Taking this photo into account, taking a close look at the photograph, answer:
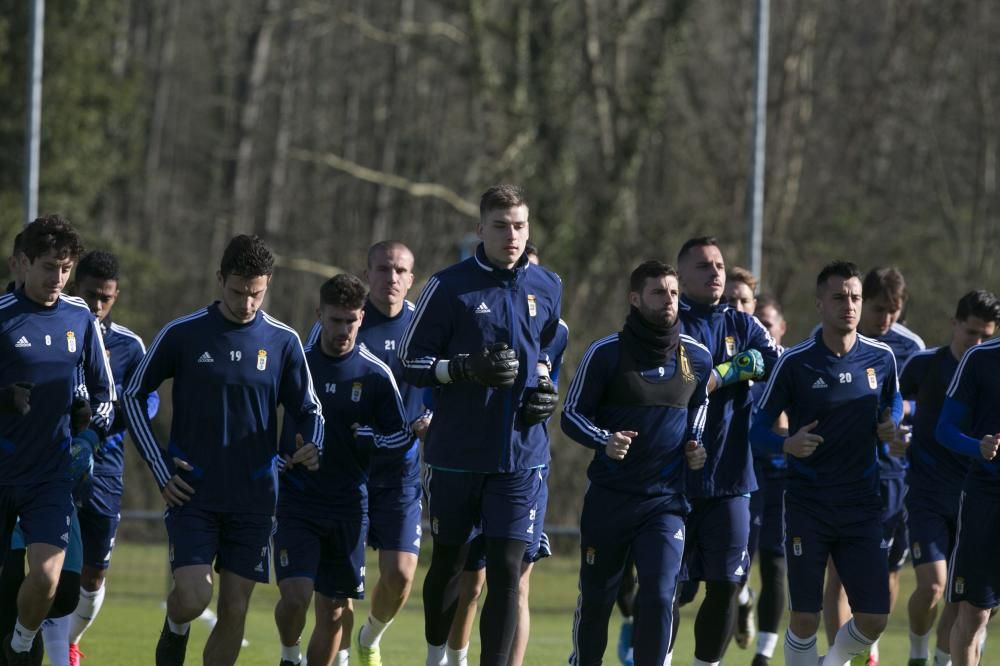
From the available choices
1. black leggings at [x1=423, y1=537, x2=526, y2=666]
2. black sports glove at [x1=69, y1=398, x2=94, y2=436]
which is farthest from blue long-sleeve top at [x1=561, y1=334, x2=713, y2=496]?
black sports glove at [x1=69, y1=398, x2=94, y2=436]

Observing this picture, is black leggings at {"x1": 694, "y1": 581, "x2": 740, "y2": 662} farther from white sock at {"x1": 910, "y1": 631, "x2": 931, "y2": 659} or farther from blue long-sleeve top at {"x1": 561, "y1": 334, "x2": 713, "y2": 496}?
white sock at {"x1": 910, "y1": 631, "x2": 931, "y2": 659}

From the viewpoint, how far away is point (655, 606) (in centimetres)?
805

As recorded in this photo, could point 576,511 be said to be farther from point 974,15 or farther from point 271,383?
point 271,383

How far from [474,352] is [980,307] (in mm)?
3577

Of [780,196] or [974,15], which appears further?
[974,15]

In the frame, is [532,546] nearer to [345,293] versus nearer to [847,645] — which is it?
[345,293]

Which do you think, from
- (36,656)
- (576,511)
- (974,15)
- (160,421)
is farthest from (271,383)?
(974,15)

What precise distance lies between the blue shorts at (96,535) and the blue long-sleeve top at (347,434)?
1.73m

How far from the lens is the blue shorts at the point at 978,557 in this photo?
8.43 m

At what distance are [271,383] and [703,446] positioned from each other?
2396 millimetres

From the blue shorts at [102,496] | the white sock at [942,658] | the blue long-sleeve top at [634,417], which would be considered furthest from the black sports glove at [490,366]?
the white sock at [942,658]

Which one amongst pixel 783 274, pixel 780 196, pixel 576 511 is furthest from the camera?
pixel 780 196

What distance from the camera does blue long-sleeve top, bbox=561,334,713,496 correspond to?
828 centimetres

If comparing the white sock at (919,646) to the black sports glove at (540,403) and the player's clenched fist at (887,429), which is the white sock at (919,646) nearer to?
the player's clenched fist at (887,429)
